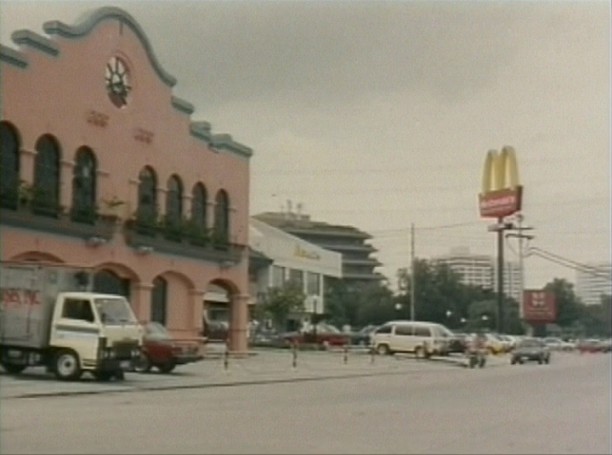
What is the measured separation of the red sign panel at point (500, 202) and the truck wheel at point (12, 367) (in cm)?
4520

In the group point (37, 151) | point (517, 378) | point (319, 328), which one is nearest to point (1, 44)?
point (37, 151)

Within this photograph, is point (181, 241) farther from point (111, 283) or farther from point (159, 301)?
point (111, 283)

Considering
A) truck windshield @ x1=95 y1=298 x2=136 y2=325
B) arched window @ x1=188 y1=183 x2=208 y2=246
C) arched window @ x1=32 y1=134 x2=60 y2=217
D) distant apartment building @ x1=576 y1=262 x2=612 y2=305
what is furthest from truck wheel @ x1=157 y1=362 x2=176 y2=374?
distant apartment building @ x1=576 y1=262 x2=612 y2=305

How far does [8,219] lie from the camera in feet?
103

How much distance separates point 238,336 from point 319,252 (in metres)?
29.2

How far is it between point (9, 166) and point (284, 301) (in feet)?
124

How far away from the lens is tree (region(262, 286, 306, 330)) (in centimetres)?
6844

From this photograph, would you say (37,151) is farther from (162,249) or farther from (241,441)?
(241,441)

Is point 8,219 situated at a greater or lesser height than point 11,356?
greater

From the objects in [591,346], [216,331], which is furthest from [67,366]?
[591,346]

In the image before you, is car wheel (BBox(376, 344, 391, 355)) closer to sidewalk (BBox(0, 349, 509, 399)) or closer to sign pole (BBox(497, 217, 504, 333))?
sidewalk (BBox(0, 349, 509, 399))

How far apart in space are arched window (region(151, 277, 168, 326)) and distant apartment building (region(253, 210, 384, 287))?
26719 mm

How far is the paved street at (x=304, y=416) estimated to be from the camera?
13172 millimetres

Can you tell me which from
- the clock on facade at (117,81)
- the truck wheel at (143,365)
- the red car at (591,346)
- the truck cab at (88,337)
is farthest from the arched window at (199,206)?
the red car at (591,346)
